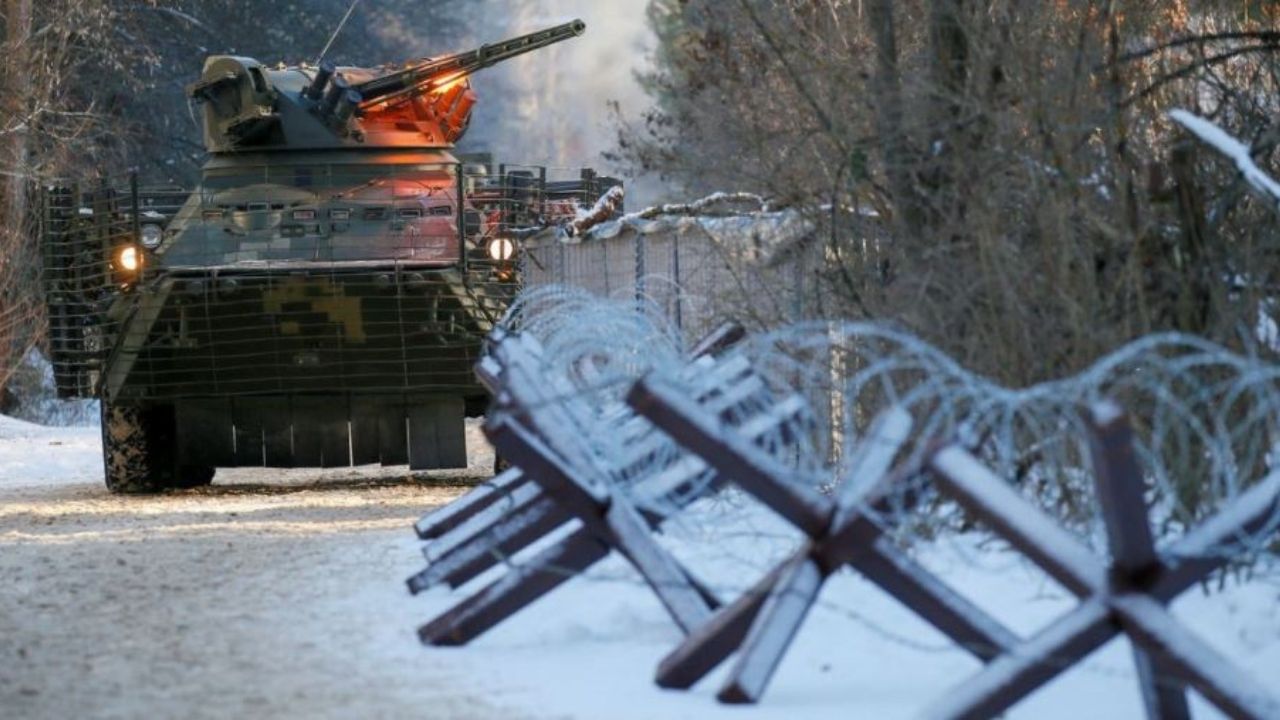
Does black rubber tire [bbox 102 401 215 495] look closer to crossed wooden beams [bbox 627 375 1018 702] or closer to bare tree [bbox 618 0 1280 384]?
bare tree [bbox 618 0 1280 384]

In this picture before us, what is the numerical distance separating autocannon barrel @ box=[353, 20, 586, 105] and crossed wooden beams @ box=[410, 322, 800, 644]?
10.0 metres

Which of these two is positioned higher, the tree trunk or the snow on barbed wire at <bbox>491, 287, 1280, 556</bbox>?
the tree trunk

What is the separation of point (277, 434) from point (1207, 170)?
9.31 metres

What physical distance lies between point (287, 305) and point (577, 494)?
982cm

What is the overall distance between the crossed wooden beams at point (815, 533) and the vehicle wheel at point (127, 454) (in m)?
11.8

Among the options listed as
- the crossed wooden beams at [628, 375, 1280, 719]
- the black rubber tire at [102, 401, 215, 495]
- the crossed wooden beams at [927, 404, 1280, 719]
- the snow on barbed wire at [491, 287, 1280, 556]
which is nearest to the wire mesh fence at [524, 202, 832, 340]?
the snow on barbed wire at [491, 287, 1280, 556]

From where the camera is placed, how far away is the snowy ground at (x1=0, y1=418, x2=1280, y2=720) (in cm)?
726

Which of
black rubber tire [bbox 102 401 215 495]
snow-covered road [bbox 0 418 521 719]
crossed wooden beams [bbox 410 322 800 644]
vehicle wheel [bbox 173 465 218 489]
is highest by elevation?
crossed wooden beams [bbox 410 322 800 644]

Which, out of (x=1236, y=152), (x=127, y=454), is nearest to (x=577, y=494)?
(x=1236, y=152)

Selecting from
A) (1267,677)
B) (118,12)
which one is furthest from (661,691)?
(118,12)

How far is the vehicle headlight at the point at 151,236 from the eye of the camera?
17.8m

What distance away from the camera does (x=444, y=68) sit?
19422 millimetres

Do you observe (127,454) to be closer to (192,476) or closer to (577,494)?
(192,476)

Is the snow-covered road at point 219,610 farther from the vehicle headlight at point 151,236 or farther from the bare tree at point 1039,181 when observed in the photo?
the bare tree at point 1039,181
